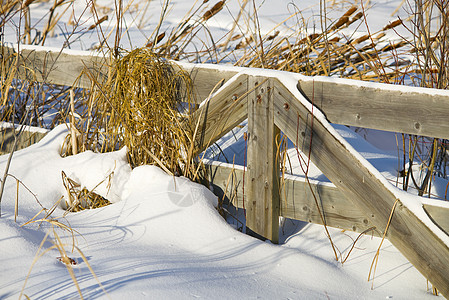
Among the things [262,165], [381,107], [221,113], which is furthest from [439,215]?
[221,113]

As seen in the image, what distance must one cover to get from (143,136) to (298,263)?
44.4 inches

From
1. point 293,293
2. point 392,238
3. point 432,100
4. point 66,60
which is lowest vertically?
point 293,293

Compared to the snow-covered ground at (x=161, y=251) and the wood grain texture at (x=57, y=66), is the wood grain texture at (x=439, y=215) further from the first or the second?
the wood grain texture at (x=57, y=66)

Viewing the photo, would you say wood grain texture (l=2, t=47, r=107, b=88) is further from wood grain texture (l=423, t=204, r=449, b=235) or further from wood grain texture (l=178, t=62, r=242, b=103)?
wood grain texture (l=423, t=204, r=449, b=235)

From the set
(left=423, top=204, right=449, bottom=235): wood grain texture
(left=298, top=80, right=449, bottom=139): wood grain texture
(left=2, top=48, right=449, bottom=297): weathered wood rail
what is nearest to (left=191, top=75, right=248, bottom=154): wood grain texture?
(left=2, top=48, right=449, bottom=297): weathered wood rail

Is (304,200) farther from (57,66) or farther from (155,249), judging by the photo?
(57,66)

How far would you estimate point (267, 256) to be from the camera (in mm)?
2393

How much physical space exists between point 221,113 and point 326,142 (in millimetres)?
601

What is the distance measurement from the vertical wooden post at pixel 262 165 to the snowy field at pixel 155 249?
18 cm

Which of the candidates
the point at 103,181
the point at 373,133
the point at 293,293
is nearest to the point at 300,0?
the point at 373,133

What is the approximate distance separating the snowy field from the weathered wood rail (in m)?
0.19

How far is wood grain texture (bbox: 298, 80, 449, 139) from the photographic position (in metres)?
2.10

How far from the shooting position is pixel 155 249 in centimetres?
227

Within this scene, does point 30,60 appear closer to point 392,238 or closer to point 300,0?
point 392,238
